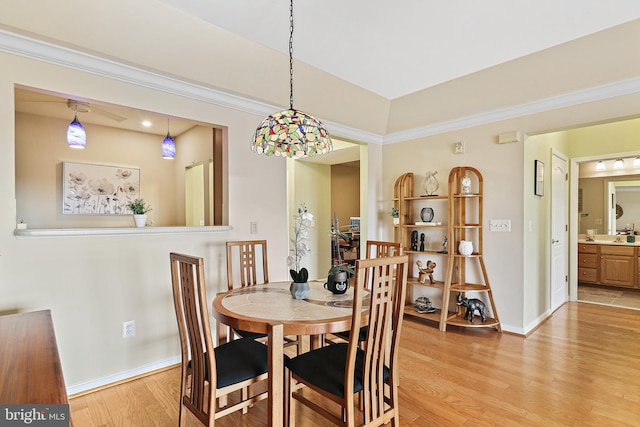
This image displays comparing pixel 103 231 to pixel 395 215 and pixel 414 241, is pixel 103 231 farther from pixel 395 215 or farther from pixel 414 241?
pixel 414 241

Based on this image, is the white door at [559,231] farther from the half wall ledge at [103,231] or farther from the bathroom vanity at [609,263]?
the half wall ledge at [103,231]

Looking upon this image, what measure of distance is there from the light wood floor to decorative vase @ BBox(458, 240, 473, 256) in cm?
86

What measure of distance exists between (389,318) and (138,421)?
1662 millimetres

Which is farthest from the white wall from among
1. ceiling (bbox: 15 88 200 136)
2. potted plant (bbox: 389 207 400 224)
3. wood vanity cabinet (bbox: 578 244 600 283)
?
wood vanity cabinet (bbox: 578 244 600 283)

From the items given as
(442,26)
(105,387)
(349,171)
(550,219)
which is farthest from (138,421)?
(349,171)

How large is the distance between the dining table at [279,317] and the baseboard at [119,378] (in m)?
1.06

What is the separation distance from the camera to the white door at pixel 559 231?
13.6 ft

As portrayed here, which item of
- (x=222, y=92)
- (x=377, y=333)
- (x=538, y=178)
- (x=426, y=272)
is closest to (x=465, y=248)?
(x=426, y=272)

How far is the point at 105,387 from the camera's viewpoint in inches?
91.8

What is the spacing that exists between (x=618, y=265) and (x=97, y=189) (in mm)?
7879

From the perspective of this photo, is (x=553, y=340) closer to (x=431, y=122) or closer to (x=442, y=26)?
(x=431, y=122)

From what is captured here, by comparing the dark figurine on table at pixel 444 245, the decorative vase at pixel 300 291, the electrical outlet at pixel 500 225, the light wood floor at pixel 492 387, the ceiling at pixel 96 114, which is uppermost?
the ceiling at pixel 96 114

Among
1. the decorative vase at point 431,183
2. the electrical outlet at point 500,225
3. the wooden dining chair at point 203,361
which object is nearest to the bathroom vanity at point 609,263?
the electrical outlet at point 500,225

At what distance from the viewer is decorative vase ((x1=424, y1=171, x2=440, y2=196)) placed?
3950 millimetres
